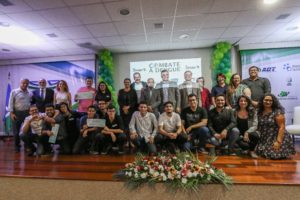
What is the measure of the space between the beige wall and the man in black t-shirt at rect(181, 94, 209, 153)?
2463 millimetres

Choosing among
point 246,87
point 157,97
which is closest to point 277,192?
point 246,87

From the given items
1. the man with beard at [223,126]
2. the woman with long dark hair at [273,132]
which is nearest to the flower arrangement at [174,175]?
the man with beard at [223,126]

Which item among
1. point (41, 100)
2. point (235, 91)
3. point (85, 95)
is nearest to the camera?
point (235, 91)

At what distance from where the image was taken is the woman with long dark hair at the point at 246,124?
3146 mm

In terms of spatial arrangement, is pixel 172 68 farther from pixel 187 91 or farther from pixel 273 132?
pixel 273 132

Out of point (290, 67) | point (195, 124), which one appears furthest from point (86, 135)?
point (290, 67)

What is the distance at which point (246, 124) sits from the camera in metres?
3.28

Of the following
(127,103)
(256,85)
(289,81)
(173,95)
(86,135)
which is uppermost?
(289,81)

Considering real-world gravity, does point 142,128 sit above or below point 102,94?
below

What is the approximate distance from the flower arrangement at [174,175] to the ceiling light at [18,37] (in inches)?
154

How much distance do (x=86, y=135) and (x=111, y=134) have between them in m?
0.47

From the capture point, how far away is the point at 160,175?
2076 mm

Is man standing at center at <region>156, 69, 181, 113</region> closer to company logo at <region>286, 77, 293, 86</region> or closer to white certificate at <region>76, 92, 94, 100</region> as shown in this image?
white certificate at <region>76, 92, 94, 100</region>

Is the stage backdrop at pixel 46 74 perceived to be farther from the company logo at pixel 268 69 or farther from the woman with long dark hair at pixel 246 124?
the company logo at pixel 268 69
